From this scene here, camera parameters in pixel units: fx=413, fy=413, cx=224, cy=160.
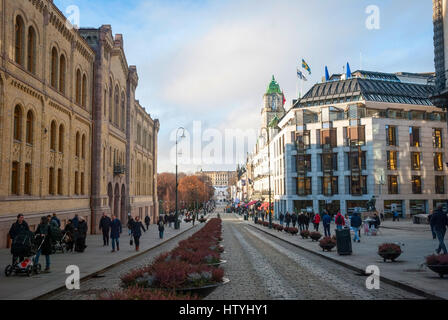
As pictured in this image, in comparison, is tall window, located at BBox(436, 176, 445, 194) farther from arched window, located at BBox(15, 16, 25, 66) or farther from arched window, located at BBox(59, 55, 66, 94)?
arched window, located at BBox(15, 16, 25, 66)

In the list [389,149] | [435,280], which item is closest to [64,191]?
[435,280]

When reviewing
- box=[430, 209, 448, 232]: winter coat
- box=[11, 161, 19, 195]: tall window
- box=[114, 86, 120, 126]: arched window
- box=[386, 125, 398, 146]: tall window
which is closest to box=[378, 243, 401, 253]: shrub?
box=[430, 209, 448, 232]: winter coat

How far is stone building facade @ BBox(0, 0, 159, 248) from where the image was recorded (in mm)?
21750

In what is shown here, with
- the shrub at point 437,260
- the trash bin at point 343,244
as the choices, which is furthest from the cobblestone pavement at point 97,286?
the shrub at point 437,260

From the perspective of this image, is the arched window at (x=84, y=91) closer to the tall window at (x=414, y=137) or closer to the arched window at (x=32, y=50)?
the arched window at (x=32, y=50)

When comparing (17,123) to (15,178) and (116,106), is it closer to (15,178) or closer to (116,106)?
(15,178)

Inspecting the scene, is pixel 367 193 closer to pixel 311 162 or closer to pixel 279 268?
pixel 311 162

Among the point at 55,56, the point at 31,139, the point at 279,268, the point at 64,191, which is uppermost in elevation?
the point at 55,56

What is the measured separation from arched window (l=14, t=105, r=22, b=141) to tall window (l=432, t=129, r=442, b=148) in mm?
56326

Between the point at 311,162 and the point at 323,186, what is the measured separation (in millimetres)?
3995

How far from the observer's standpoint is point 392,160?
193ft

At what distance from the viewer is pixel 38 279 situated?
1198 cm

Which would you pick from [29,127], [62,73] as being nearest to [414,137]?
[62,73]

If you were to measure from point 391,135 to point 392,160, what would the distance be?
3612 millimetres
